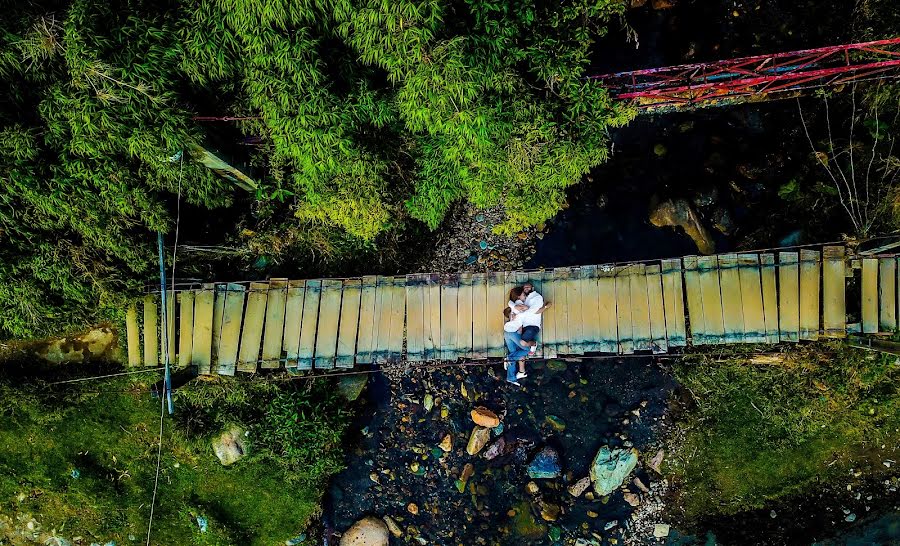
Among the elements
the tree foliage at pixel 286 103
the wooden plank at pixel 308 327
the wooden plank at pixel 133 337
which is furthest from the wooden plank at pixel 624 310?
the wooden plank at pixel 133 337

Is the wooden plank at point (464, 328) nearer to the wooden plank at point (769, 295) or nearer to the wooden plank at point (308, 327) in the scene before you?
the wooden plank at point (308, 327)

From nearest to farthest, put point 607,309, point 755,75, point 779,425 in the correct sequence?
point 755,75 → point 607,309 → point 779,425

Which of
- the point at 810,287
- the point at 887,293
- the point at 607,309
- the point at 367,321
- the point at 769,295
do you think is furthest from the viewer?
the point at 367,321

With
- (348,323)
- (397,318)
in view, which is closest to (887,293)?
(397,318)

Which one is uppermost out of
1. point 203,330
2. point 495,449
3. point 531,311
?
point 531,311

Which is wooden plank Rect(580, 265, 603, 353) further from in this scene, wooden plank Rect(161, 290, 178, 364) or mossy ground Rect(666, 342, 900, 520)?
wooden plank Rect(161, 290, 178, 364)

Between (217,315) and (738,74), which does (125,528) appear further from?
(738,74)

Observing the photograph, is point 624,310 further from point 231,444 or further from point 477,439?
point 231,444
